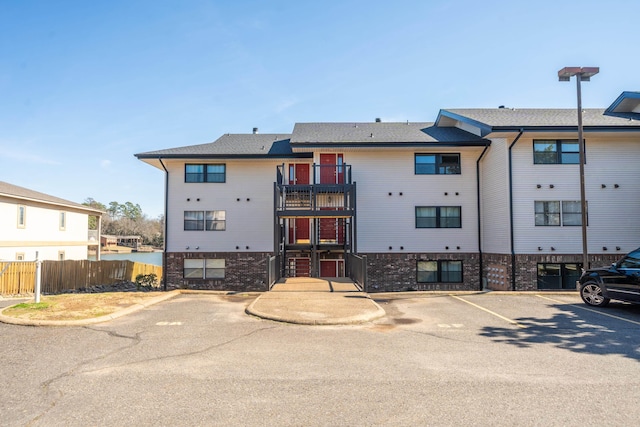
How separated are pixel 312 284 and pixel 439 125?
1237 cm

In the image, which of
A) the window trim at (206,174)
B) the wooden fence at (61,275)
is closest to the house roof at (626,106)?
the window trim at (206,174)

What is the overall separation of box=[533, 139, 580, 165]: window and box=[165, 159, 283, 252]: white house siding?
38.9 feet

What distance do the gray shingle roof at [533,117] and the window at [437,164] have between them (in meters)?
2.08

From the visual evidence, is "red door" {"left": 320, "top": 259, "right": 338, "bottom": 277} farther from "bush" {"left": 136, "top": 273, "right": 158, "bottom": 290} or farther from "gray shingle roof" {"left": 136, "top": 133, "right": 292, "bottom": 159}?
"bush" {"left": 136, "top": 273, "right": 158, "bottom": 290}

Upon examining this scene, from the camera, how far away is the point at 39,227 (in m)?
25.4

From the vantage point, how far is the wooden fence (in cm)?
1742

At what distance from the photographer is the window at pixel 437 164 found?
18.7m

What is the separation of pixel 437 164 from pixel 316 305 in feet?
36.3

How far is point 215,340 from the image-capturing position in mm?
7508

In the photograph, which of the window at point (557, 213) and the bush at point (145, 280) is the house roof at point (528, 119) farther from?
the bush at point (145, 280)

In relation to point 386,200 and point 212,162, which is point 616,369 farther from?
point 212,162

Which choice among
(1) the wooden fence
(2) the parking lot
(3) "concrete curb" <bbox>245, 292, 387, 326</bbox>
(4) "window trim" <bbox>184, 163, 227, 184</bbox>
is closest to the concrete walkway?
(3) "concrete curb" <bbox>245, 292, 387, 326</bbox>

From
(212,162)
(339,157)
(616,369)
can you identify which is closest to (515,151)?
(339,157)

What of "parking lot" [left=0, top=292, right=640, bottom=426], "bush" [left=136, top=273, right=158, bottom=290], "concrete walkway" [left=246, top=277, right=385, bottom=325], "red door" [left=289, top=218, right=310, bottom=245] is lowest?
"bush" [left=136, top=273, right=158, bottom=290]
